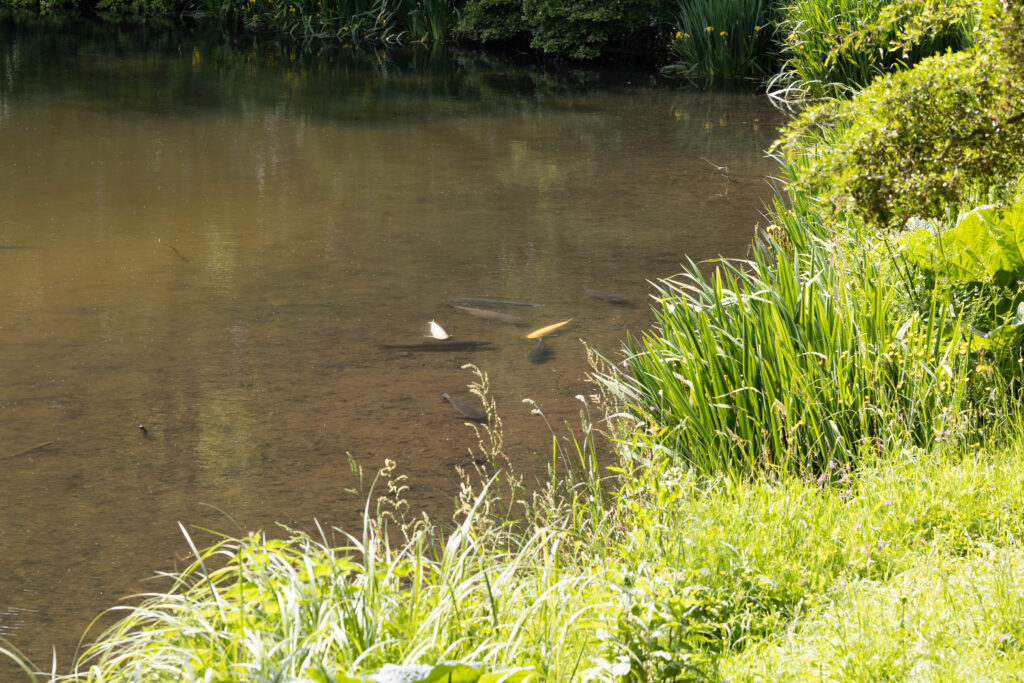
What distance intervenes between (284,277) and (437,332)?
1532 mm

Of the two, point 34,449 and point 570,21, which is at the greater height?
point 570,21

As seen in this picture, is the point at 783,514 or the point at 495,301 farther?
the point at 495,301

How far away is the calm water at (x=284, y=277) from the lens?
4.61 m

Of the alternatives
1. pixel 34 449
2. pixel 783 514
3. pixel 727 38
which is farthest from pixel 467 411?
pixel 727 38

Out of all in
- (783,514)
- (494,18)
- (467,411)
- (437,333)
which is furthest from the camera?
(494,18)

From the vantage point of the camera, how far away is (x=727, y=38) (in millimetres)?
15633

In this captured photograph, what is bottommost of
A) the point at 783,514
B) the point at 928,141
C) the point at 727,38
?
the point at 783,514

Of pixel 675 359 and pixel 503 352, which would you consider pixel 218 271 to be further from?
pixel 675 359

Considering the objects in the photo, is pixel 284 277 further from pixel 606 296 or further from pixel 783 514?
pixel 783 514

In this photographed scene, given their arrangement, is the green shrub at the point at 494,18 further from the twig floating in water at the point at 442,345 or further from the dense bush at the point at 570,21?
the twig floating in water at the point at 442,345

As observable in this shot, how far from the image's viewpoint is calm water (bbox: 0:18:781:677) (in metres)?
4.61

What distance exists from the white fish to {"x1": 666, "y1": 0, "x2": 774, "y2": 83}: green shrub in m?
10.1

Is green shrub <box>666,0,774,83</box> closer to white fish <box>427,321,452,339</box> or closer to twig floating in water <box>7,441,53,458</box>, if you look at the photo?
white fish <box>427,321,452,339</box>

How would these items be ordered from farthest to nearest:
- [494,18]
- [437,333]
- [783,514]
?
[494,18] < [437,333] < [783,514]
